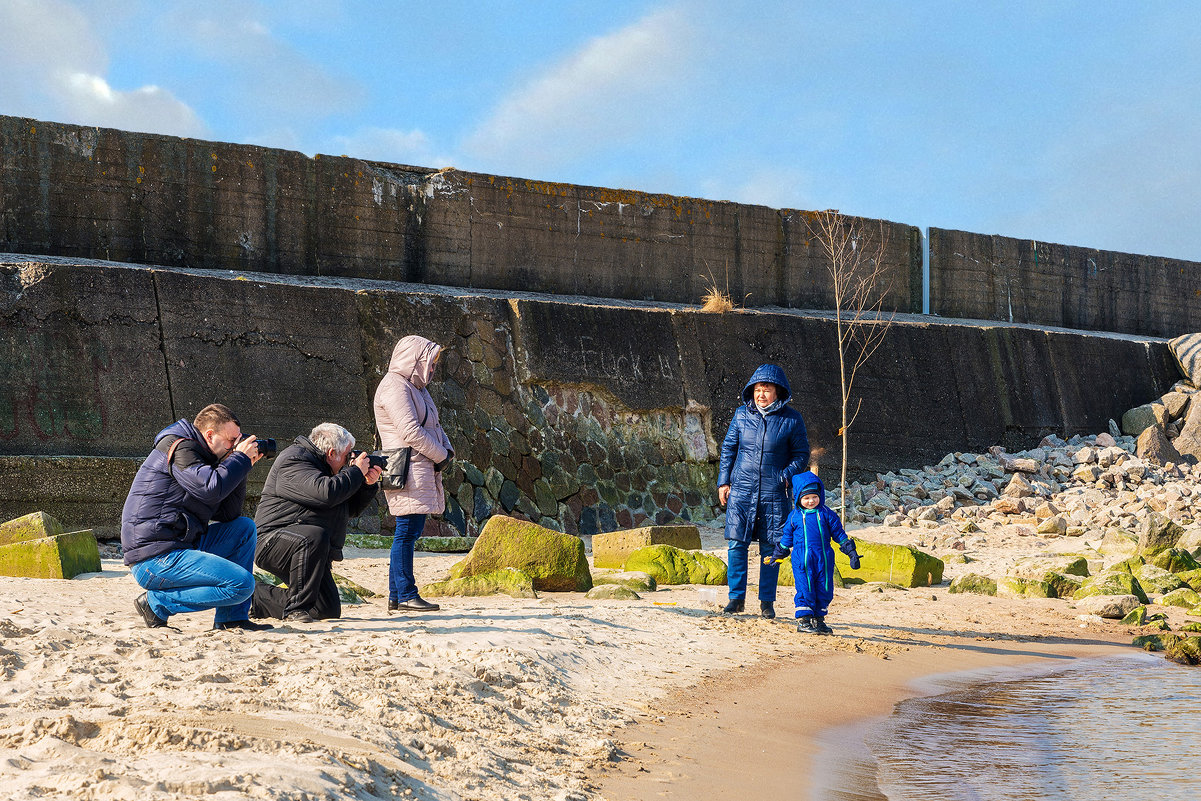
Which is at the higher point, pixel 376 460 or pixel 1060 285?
pixel 1060 285

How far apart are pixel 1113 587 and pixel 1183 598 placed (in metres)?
0.69

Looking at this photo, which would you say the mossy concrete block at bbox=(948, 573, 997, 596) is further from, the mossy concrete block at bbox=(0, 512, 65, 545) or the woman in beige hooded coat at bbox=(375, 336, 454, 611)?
the mossy concrete block at bbox=(0, 512, 65, 545)

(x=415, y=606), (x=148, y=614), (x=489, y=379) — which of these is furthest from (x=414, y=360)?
(x=489, y=379)

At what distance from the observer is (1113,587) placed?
A: 356 inches

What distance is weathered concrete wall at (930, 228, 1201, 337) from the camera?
1753 centimetres

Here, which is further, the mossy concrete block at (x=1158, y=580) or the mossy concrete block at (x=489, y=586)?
the mossy concrete block at (x=1158, y=580)

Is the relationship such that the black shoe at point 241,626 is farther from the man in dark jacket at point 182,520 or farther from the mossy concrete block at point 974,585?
the mossy concrete block at point 974,585

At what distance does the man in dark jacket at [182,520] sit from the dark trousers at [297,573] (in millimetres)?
522

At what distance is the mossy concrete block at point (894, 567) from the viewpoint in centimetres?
948

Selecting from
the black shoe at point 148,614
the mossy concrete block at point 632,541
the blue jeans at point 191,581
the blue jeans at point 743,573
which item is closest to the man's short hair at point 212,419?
the blue jeans at point 191,581

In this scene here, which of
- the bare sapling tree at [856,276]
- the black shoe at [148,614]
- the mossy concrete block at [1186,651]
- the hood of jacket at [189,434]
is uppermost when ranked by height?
the bare sapling tree at [856,276]

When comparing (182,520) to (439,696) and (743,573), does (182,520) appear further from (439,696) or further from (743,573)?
(743,573)

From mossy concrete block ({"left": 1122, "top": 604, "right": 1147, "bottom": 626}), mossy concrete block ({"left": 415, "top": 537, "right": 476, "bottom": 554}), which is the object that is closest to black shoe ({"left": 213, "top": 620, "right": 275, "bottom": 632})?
mossy concrete block ({"left": 415, "top": 537, "right": 476, "bottom": 554})

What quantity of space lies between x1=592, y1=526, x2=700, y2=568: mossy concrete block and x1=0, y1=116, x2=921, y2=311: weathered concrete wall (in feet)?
15.5
